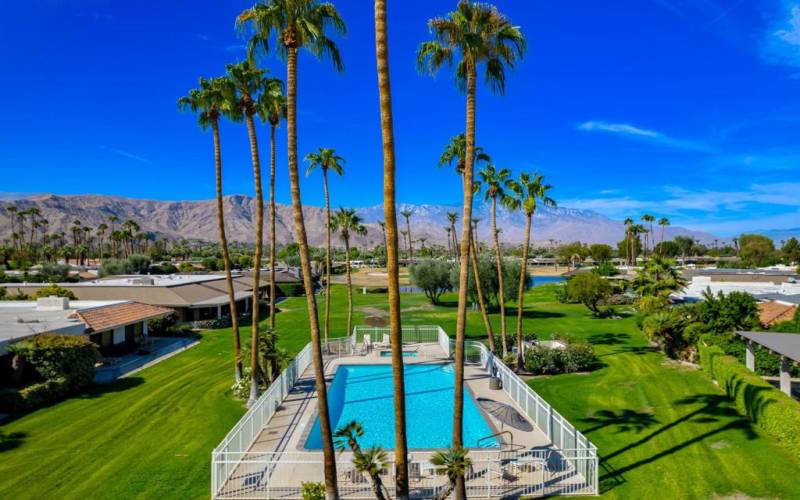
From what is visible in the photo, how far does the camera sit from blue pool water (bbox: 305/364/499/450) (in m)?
17.5

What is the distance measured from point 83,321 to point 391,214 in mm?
25737

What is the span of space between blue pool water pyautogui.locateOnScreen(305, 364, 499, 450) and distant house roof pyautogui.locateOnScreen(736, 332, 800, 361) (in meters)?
11.7

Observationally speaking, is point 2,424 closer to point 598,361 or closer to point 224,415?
point 224,415

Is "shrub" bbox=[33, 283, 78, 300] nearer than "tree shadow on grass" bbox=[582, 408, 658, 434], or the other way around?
"tree shadow on grass" bbox=[582, 408, 658, 434]

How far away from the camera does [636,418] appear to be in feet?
61.5

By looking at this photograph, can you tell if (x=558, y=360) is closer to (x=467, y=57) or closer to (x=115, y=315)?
(x=467, y=57)

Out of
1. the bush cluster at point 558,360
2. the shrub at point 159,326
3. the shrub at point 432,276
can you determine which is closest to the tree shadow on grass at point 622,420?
the bush cluster at point 558,360

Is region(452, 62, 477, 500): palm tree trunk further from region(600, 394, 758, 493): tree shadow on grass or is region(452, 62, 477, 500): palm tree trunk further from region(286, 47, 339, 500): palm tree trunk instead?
region(600, 394, 758, 493): tree shadow on grass

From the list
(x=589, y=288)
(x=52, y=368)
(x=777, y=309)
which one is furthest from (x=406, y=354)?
(x=589, y=288)

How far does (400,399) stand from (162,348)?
27931 mm

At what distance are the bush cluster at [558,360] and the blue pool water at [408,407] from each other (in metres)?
4.70

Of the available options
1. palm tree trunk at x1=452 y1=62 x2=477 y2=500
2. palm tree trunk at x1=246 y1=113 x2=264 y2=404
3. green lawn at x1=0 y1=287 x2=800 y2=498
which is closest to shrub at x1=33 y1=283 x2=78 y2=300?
green lawn at x1=0 y1=287 x2=800 y2=498

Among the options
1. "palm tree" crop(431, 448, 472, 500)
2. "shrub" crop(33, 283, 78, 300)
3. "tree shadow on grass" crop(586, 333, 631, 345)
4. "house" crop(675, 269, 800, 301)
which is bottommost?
"tree shadow on grass" crop(586, 333, 631, 345)

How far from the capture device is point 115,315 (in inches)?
1214
